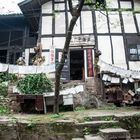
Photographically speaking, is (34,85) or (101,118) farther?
(34,85)

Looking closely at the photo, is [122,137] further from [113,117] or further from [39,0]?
[39,0]

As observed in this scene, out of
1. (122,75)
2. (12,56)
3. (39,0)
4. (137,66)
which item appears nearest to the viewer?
(122,75)

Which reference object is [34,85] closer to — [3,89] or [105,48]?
[3,89]

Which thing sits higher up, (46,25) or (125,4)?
(125,4)

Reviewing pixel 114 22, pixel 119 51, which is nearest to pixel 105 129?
pixel 119 51

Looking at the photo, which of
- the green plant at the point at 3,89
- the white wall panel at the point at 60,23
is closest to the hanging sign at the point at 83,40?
the white wall panel at the point at 60,23

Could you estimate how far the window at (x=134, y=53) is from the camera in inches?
666

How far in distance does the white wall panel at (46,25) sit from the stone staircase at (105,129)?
10.2 metres

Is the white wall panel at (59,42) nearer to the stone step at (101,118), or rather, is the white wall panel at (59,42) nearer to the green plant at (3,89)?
the green plant at (3,89)

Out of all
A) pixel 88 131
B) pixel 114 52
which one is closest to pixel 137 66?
pixel 114 52

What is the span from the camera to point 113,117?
8133 mm

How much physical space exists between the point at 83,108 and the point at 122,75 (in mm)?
3451

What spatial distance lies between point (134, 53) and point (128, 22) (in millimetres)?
2176

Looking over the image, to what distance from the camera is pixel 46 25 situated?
58.1 ft
